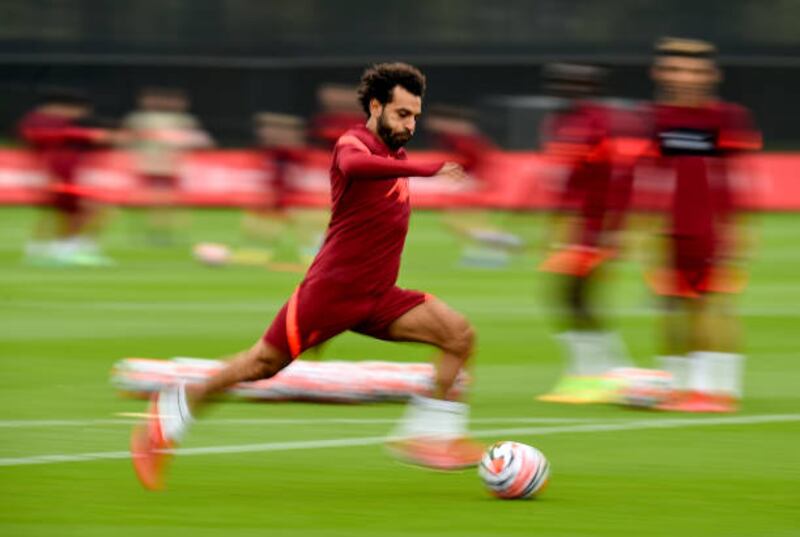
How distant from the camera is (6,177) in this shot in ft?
120

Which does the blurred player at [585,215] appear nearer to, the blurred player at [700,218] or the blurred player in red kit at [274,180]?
the blurred player at [700,218]

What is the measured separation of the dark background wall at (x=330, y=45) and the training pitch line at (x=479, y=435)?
2742cm

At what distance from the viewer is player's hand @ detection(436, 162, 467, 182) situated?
8828 millimetres

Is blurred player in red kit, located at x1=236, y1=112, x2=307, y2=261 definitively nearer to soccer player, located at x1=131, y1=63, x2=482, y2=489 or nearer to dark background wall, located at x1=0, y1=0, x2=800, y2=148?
dark background wall, located at x1=0, y1=0, x2=800, y2=148

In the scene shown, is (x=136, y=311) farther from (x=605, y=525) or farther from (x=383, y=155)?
(x=605, y=525)

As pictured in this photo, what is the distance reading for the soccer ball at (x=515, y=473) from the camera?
29.2 ft

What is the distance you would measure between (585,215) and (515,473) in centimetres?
397

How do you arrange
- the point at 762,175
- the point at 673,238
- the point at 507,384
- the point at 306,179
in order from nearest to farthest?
the point at 673,238 < the point at 507,384 < the point at 306,179 < the point at 762,175

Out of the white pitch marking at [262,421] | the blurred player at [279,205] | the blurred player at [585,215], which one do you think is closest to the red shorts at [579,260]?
the blurred player at [585,215]

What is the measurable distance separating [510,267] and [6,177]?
14.2 m

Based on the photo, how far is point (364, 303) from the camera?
9391 mm

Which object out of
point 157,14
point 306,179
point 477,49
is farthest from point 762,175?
point 157,14

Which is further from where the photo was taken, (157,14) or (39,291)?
(157,14)

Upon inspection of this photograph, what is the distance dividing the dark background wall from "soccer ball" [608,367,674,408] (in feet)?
88.1
